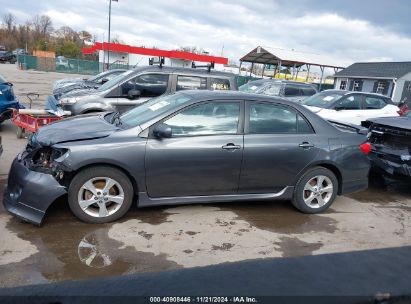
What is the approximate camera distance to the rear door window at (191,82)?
812 centimetres

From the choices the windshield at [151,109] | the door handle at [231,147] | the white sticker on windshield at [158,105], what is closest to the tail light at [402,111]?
the door handle at [231,147]

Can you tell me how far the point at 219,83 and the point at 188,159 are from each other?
13.5 feet

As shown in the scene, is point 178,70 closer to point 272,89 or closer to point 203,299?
point 272,89

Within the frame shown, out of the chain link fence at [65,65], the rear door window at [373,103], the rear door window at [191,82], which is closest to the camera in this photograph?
the rear door window at [191,82]

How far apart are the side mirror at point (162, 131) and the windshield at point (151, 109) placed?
0.25 m

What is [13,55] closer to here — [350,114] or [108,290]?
[350,114]

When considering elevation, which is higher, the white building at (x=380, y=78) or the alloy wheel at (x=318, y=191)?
the white building at (x=380, y=78)

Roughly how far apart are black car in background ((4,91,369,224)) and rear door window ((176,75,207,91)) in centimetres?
303

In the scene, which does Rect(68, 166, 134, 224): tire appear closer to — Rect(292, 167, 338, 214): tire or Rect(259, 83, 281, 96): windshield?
Rect(292, 167, 338, 214): tire

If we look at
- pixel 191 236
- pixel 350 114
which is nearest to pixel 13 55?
pixel 350 114

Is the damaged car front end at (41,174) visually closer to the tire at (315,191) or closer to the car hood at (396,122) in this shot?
the tire at (315,191)

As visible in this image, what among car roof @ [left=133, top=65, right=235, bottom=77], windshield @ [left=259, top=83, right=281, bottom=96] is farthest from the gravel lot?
windshield @ [left=259, top=83, right=281, bottom=96]

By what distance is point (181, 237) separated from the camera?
4.14 meters

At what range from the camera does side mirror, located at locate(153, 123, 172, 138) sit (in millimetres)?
4266
